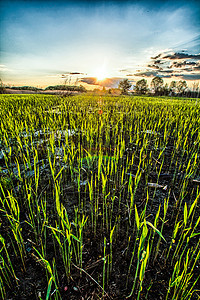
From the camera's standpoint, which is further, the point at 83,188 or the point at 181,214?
the point at 83,188

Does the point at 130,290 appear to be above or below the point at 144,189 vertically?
below

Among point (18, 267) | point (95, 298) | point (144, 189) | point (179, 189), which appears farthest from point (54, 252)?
point (179, 189)

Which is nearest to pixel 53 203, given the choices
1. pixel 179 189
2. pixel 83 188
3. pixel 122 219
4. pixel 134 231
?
pixel 83 188

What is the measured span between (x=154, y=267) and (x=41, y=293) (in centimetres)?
62

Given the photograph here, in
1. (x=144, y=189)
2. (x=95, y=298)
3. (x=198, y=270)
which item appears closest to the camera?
(x=95, y=298)

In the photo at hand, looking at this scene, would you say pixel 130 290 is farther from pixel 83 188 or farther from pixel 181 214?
pixel 83 188

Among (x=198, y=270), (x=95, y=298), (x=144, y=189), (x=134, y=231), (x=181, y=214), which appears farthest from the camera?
(x=144, y=189)

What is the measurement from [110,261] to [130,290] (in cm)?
16

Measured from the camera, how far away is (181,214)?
4.22 ft

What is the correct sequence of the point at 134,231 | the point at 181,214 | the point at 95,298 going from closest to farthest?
the point at 95,298 → the point at 134,231 → the point at 181,214

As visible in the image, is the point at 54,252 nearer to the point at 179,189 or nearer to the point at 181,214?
the point at 181,214

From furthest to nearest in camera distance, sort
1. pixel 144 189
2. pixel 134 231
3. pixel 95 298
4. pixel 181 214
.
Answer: pixel 144 189 < pixel 181 214 < pixel 134 231 < pixel 95 298

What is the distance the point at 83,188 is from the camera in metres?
1.55

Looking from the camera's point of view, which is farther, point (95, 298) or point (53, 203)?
point (53, 203)
